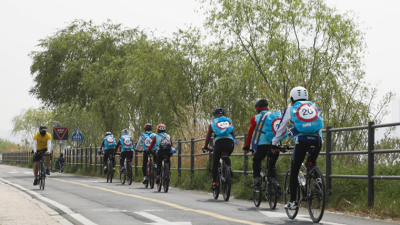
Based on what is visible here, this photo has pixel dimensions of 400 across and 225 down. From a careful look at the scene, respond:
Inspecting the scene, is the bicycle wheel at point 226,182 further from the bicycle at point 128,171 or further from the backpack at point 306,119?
the bicycle at point 128,171

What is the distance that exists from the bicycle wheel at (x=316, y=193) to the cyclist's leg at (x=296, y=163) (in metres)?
0.22

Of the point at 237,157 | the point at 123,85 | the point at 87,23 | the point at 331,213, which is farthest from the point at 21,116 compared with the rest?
the point at 331,213

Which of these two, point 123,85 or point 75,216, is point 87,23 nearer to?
point 123,85

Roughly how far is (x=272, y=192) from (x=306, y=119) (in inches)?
99.4

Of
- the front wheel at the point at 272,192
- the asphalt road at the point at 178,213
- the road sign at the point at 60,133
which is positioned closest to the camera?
the asphalt road at the point at 178,213

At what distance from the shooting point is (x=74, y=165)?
32812 mm

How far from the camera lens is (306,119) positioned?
275 inches

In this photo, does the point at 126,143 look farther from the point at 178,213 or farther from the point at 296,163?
the point at 296,163

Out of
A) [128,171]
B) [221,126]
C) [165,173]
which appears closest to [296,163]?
[221,126]

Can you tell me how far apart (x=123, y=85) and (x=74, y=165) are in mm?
6483

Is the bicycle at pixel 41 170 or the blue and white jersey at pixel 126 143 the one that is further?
the blue and white jersey at pixel 126 143

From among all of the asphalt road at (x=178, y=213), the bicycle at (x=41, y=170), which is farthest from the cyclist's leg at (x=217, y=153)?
the bicycle at (x=41, y=170)

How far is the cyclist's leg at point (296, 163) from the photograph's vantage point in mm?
7113

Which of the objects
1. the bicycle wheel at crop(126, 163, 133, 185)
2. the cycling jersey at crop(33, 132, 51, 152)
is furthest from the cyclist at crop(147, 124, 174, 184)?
the bicycle wheel at crop(126, 163, 133, 185)
